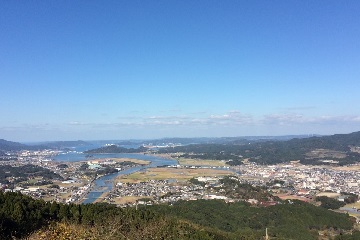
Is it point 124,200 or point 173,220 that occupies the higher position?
point 173,220

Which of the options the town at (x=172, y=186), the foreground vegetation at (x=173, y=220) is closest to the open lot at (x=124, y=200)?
the town at (x=172, y=186)

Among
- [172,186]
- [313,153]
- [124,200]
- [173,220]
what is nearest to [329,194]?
[172,186]

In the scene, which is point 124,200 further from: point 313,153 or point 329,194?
point 313,153

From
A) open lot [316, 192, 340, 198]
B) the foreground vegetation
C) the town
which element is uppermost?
the foreground vegetation

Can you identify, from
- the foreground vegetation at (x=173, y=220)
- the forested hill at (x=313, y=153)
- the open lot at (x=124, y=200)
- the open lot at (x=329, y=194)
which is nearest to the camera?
the foreground vegetation at (x=173, y=220)

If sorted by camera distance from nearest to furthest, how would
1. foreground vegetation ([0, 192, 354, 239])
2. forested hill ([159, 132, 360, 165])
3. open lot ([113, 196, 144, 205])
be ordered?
foreground vegetation ([0, 192, 354, 239])
open lot ([113, 196, 144, 205])
forested hill ([159, 132, 360, 165])

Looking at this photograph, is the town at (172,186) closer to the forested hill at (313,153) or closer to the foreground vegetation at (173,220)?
the foreground vegetation at (173,220)

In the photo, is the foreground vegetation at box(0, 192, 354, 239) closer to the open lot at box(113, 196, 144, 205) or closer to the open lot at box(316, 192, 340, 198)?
the open lot at box(113, 196, 144, 205)

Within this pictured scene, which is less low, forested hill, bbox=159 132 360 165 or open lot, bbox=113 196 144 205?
Result: forested hill, bbox=159 132 360 165

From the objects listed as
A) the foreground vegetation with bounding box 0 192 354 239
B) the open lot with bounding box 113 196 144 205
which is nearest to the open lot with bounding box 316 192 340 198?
the foreground vegetation with bounding box 0 192 354 239
